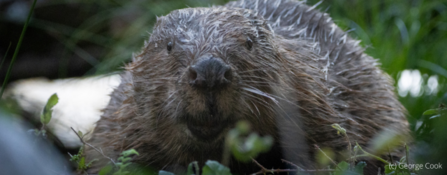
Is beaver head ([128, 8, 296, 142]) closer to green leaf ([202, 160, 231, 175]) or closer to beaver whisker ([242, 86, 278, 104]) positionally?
beaver whisker ([242, 86, 278, 104])

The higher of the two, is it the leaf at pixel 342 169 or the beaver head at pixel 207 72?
the beaver head at pixel 207 72

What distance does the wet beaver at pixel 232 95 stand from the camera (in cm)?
211

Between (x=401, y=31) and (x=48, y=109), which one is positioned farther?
(x=401, y=31)

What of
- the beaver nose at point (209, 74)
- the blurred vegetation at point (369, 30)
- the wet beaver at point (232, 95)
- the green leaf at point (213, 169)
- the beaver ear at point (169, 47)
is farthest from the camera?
the blurred vegetation at point (369, 30)

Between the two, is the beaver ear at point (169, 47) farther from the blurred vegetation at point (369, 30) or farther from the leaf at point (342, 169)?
the blurred vegetation at point (369, 30)

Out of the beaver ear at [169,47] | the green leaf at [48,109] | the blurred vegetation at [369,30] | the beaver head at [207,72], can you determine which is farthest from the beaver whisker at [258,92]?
the blurred vegetation at [369,30]

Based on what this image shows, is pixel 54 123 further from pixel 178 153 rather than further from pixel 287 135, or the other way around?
pixel 287 135

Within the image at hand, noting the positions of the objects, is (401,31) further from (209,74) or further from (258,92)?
(209,74)

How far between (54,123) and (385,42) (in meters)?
3.43

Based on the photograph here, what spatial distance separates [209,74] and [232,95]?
20cm

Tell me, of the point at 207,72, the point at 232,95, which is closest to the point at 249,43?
the point at 232,95

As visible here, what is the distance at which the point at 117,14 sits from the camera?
19.6ft

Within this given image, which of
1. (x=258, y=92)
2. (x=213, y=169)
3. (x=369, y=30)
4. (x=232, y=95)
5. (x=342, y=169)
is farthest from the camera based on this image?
(x=369, y=30)

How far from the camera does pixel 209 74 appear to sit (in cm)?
195
